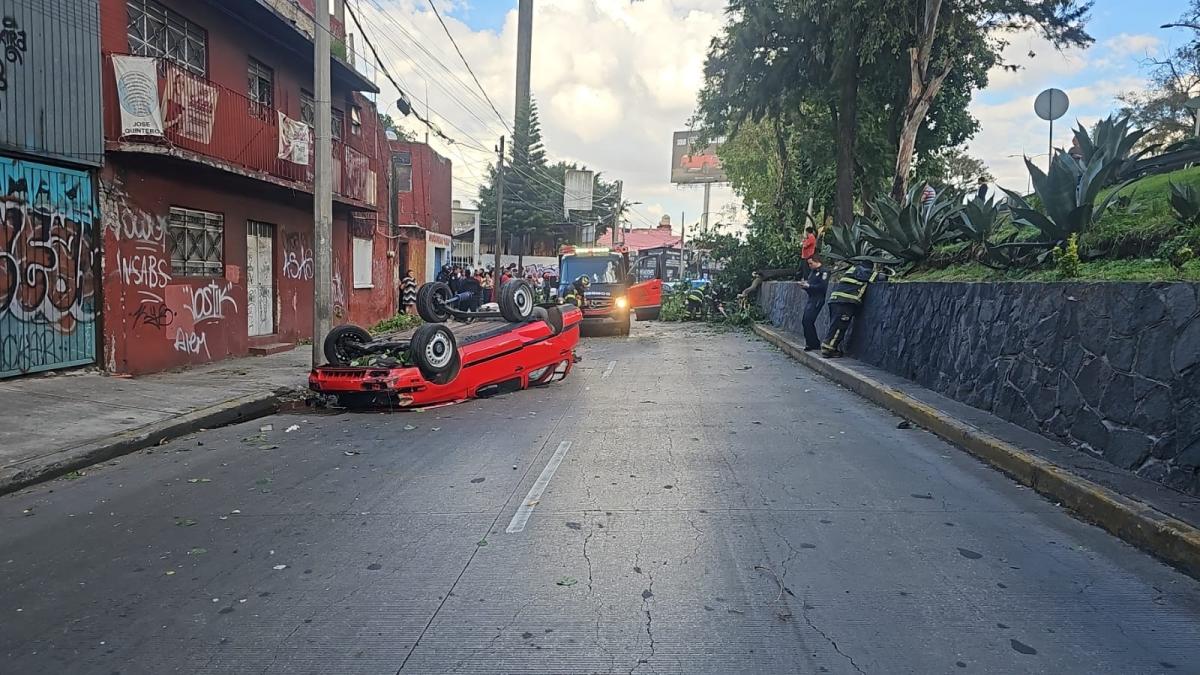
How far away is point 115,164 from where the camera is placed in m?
11.6

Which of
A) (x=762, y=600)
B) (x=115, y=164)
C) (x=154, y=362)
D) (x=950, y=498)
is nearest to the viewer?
(x=762, y=600)

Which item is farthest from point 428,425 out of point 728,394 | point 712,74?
point 712,74

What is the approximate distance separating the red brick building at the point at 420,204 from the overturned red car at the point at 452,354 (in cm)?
1312

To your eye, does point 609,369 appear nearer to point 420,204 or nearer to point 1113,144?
point 1113,144

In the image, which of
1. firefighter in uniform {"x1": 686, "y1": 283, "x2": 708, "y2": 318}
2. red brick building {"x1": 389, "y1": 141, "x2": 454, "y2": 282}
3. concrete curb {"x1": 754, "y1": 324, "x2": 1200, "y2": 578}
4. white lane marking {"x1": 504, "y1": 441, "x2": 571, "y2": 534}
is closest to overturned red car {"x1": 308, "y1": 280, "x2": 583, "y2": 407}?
white lane marking {"x1": 504, "y1": 441, "x2": 571, "y2": 534}

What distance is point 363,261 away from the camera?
21391mm

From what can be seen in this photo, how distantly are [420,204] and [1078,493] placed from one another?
80.2ft

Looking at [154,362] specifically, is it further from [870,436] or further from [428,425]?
[870,436]

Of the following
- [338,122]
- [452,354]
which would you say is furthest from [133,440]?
[338,122]

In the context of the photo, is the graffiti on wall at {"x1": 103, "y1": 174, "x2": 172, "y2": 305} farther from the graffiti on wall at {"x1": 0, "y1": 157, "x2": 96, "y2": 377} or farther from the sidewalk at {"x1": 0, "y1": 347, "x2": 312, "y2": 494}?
the sidewalk at {"x1": 0, "y1": 347, "x2": 312, "y2": 494}

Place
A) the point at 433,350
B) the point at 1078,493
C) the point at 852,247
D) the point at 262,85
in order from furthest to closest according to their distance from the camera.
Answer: the point at 262,85 < the point at 852,247 < the point at 433,350 < the point at 1078,493

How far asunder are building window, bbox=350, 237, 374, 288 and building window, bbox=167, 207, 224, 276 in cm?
615

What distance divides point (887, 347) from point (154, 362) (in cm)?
1147

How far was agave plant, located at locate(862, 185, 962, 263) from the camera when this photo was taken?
12.1m
